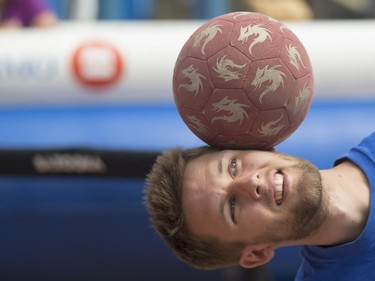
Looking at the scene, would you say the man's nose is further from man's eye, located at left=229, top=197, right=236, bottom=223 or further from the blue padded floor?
the blue padded floor

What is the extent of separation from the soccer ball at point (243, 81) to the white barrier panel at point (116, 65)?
175 centimetres

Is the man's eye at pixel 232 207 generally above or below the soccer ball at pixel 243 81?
below

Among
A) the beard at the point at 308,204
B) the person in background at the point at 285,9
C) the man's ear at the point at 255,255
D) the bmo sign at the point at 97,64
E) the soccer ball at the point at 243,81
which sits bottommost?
the bmo sign at the point at 97,64

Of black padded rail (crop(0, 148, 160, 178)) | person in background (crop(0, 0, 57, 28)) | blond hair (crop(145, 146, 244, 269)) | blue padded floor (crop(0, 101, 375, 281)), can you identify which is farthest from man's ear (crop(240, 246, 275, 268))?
person in background (crop(0, 0, 57, 28))

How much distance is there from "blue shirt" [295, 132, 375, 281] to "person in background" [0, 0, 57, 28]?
8.21 ft

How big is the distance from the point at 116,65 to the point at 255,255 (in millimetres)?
1852

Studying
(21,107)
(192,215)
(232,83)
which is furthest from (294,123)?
(21,107)

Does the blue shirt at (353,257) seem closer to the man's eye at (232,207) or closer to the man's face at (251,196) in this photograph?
the man's face at (251,196)

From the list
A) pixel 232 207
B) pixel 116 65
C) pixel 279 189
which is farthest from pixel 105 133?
pixel 279 189

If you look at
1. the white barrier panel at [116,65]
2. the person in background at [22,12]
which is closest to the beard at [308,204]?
the white barrier panel at [116,65]

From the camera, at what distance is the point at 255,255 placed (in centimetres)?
206

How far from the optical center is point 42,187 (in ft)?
11.5

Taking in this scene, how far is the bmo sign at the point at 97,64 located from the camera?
3.71 m

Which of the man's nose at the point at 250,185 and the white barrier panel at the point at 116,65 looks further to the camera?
the white barrier panel at the point at 116,65
